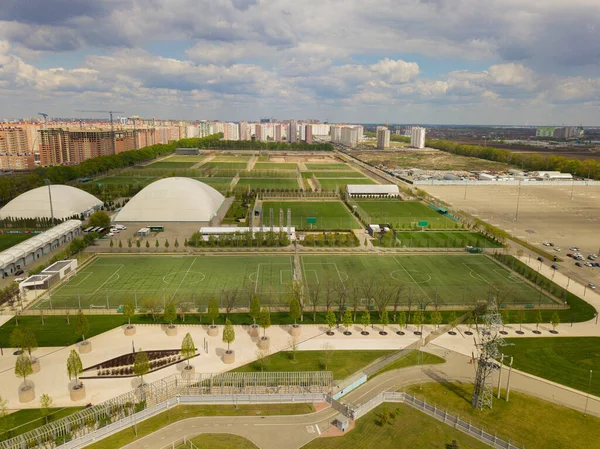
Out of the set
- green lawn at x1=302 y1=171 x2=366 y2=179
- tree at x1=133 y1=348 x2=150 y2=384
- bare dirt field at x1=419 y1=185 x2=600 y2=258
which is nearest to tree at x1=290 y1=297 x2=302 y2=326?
tree at x1=133 y1=348 x2=150 y2=384

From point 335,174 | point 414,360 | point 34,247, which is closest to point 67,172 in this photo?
point 34,247

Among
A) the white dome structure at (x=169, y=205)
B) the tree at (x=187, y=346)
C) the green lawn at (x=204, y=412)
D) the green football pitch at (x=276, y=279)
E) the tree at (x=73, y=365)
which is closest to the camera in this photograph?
the green lawn at (x=204, y=412)

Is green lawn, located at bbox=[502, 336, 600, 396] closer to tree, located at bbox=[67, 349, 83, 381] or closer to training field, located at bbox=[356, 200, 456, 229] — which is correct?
tree, located at bbox=[67, 349, 83, 381]

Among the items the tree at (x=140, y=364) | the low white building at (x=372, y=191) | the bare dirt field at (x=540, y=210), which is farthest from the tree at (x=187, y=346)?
the low white building at (x=372, y=191)

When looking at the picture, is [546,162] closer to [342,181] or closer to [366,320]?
[342,181]

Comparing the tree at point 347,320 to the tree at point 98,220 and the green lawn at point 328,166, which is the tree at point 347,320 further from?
the green lawn at point 328,166

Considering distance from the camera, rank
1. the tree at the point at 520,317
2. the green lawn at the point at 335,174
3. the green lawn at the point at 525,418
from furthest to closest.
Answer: the green lawn at the point at 335,174
the tree at the point at 520,317
the green lawn at the point at 525,418

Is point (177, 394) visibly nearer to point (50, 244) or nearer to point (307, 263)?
point (307, 263)
